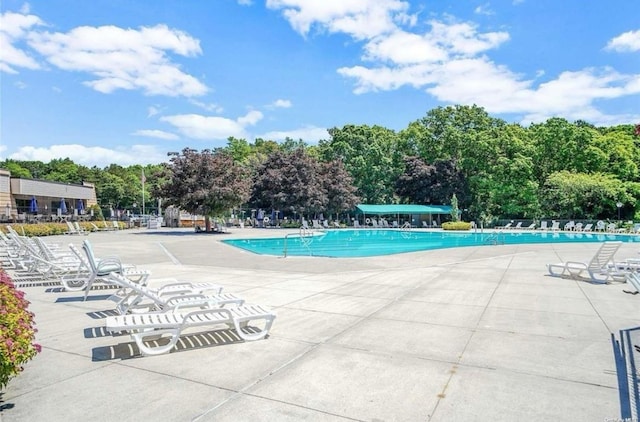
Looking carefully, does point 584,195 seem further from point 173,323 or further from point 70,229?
point 173,323

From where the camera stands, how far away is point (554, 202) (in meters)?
40.0

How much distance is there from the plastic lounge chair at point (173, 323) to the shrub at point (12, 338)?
97cm

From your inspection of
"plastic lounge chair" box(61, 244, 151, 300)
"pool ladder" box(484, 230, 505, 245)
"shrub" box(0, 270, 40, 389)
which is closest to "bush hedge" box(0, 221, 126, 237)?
"plastic lounge chair" box(61, 244, 151, 300)

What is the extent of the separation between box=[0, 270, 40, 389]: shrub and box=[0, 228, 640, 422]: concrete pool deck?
40 cm

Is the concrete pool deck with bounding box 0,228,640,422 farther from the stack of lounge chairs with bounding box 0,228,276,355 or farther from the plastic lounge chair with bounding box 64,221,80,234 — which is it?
the plastic lounge chair with bounding box 64,221,80,234

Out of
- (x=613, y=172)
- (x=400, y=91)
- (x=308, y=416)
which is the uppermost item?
(x=400, y=91)

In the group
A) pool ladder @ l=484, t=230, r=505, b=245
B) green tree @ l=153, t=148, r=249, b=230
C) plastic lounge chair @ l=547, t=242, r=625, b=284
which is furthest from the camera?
green tree @ l=153, t=148, r=249, b=230

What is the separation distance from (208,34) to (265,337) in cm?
1472

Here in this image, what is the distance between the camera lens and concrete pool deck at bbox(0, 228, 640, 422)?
3023 millimetres

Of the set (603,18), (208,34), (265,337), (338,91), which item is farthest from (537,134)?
(265,337)

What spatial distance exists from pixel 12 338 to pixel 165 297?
2.97 m

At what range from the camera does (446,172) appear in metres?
46.0

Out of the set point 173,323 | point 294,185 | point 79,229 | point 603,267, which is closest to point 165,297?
point 173,323

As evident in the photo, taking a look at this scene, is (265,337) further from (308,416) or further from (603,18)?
(603,18)
